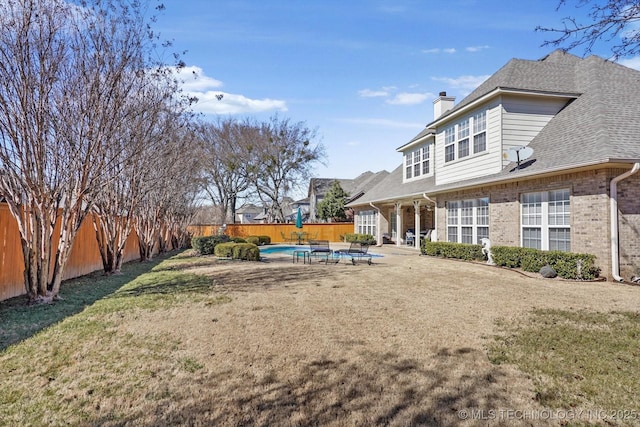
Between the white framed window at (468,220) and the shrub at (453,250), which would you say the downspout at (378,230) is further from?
the white framed window at (468,220)

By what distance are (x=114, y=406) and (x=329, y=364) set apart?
2085 mm

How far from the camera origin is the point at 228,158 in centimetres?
3362

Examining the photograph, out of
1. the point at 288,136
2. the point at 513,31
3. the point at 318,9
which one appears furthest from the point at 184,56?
the point at 288,136

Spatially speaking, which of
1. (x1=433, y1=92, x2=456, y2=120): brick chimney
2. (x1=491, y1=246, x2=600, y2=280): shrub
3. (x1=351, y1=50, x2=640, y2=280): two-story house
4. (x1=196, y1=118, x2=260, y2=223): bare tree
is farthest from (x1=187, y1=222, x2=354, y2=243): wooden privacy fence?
(x1=491, y1=246, x2=600, y2=280): shrub

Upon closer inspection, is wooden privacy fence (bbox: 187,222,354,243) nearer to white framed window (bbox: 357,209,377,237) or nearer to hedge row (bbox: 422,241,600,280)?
white framed window (bbox: 357,209,377,237)

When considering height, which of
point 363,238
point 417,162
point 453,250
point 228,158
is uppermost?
point 228,158

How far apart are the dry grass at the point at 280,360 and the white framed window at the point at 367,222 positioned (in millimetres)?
17769

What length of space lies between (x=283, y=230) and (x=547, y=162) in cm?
2377

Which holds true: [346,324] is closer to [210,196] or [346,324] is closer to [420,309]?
[420,309]

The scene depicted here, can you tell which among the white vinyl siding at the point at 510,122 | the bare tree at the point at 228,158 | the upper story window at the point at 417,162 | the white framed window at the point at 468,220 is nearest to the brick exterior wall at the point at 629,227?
the white vinyl siding at the point at 510,122

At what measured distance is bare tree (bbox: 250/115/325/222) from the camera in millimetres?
34875

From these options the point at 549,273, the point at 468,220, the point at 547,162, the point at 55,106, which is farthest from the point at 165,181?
the point at 549,273

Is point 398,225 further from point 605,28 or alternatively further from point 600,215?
point 605,28

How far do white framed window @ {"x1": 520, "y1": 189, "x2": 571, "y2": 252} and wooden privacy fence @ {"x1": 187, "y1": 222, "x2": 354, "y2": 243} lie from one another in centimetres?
2028
